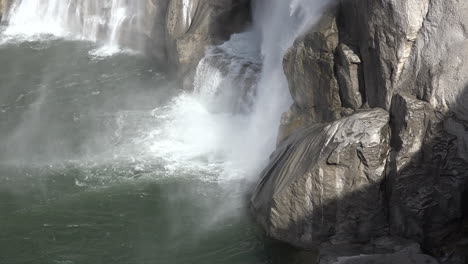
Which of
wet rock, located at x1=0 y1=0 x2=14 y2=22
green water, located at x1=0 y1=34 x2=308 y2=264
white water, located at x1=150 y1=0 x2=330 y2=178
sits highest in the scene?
wet rock, located at x1=0 y1=0 x2=14 y2=22

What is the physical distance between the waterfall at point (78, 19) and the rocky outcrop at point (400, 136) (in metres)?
11.4

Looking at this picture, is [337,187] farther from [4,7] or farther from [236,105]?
[4,7]

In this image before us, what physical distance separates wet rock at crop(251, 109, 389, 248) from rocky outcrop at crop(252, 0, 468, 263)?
0.06 ft

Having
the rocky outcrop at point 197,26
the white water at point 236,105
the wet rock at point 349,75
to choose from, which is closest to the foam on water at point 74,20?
the rocky outcrop at point 197,26

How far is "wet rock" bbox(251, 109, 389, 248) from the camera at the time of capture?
11727 mm

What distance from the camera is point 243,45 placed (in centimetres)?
1920

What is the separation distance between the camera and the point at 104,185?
49.9 ft

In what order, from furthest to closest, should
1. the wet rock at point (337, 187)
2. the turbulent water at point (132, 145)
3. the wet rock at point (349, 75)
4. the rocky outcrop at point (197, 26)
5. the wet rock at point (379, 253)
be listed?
the rocky outcrop at point (197, 26) → the turbulent water at point (132, 145) → the wet rock at point (349, 75) → the wet rock at point (337, 187) → the wet rock at point (379, 253)

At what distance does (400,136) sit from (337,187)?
1.39 metres

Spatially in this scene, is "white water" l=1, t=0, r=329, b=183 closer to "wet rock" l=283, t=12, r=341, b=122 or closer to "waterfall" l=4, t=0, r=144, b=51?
"wet rock" l=283, t=12, r=341, b=122

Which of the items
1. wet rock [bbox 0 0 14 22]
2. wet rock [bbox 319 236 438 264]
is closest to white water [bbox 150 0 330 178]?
wet rock [bbox 319 236 438 264]

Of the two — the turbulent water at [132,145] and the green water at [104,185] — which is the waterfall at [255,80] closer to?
the turbulent water at [132,145]

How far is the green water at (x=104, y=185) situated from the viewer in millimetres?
12891

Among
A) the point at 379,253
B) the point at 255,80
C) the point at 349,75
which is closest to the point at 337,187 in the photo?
the point at 379,253
